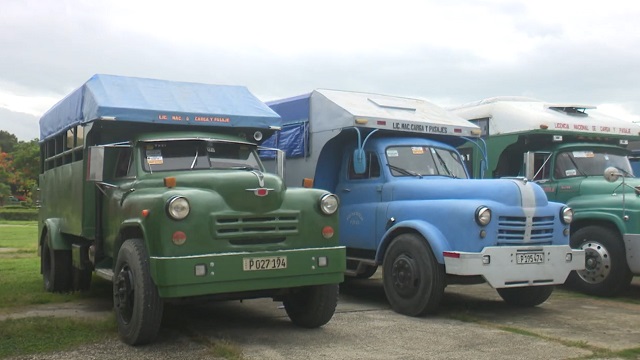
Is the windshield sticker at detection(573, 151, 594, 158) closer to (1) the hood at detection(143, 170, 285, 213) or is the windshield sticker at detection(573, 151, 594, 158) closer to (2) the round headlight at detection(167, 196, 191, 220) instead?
(1) the hood at detection(143, 170, 285, 213)

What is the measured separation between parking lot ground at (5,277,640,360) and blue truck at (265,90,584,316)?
422mm

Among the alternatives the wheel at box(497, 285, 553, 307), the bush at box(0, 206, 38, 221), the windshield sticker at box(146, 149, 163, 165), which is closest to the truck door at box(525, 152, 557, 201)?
the wheel at box(497, 285, 553, 307)

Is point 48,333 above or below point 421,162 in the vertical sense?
below

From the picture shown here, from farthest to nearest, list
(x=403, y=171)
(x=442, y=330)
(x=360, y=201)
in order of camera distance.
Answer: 1. (x=360, y=201)
2. (x=403, y=171)
3. (x=442, y=330)

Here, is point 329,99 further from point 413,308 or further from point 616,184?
point 616,184

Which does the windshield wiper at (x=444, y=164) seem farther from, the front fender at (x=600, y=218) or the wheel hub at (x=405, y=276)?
the front fender at (x=600, y=218)

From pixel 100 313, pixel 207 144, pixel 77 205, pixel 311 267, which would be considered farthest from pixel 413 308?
pixel 77 205

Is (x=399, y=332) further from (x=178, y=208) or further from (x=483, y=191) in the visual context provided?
(x=178, y=208)

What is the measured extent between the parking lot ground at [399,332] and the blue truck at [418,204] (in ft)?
1.38

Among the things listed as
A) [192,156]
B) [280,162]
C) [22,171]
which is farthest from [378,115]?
[22,171]

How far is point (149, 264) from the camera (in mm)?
6004

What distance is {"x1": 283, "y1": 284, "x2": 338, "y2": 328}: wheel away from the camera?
6.91 metres

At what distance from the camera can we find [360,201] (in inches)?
371

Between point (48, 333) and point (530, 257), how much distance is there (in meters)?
5.22
